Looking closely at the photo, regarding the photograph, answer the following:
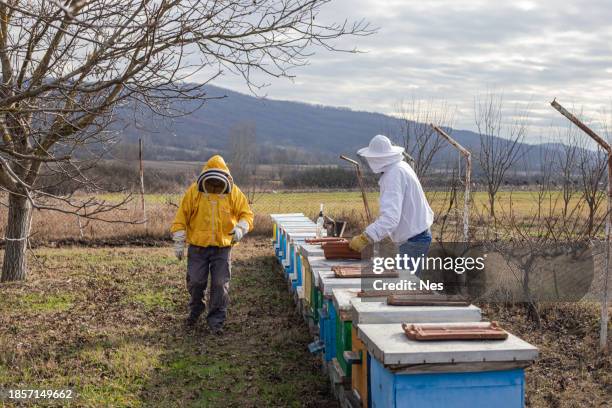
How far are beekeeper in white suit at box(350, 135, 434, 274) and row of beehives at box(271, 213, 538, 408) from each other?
74 cm

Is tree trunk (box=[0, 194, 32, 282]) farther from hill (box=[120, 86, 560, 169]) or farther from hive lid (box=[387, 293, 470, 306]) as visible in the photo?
hill (box=[120, 86, 560, 169])

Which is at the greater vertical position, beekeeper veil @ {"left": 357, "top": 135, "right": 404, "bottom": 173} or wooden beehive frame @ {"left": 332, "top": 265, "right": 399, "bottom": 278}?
beekeeper veil @ {"left": 357, "top": 135, "right": 404, "bottom": 173}

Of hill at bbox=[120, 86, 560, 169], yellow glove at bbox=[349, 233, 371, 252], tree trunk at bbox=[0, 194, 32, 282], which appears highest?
hill at bbox=[120, 86, 560, 169]

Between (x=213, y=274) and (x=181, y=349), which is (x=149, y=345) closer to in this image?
(x=181, y=349)

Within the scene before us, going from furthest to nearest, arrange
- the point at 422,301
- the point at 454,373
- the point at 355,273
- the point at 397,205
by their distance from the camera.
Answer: the point at 397,205 < the point at 355,273 < the point at 422,301 < the point at 454,373

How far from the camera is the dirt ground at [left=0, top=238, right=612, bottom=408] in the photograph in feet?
17.3

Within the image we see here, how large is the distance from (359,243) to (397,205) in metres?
0.55

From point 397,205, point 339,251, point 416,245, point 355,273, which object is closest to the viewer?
point 355,273

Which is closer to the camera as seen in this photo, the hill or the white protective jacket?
the white protective jacket

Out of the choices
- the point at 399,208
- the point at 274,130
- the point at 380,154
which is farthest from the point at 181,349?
the point at 274,130

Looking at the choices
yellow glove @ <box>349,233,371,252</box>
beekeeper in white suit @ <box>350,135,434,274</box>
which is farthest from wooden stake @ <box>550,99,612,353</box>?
yellow glove @ <box>349,233,371,252</box>

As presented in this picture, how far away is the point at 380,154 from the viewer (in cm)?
560

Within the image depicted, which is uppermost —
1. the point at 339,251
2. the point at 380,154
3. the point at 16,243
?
the point at 380,154

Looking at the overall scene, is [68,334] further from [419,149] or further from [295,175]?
[295,175]
